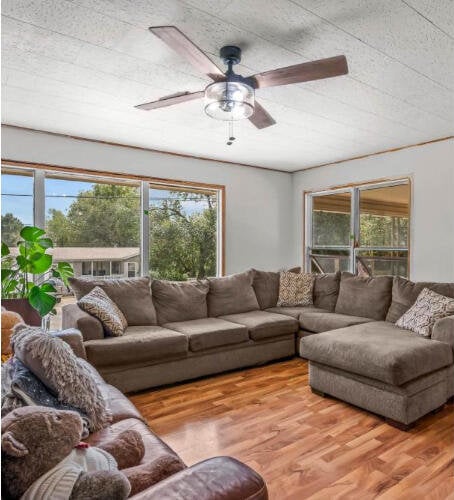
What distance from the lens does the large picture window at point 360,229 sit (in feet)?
15.7

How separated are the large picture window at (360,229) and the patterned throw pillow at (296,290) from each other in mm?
939

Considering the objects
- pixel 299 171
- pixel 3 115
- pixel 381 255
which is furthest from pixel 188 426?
pixel 299 171

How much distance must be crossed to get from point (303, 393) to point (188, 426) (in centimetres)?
107

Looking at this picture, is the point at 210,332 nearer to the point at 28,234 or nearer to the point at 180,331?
the point at 180,331

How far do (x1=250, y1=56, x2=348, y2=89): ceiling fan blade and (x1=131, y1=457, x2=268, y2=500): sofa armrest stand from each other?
1908mm

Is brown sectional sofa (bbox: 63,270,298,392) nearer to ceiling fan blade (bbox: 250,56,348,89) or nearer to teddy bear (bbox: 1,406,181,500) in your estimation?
teddy bear (bbox: 1,406,181,500)

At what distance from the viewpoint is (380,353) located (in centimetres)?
264

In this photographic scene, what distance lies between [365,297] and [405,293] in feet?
1.46

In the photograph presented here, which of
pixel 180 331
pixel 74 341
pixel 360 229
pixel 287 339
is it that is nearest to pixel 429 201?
pixel 360 229

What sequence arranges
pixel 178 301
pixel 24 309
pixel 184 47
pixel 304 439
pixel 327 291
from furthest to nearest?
pixel 327 291, pixel 178 301, pixel 24 309, pixel 304 439, pixel 184 47

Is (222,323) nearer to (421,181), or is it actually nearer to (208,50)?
(208,50)

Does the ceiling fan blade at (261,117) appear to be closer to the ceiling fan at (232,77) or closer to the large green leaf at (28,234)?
the ceiling fan at (232,77)

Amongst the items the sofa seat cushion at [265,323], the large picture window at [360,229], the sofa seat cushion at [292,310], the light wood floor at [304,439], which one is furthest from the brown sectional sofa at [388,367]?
the large picture window at [360,229]

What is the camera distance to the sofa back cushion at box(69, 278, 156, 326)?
360cm
